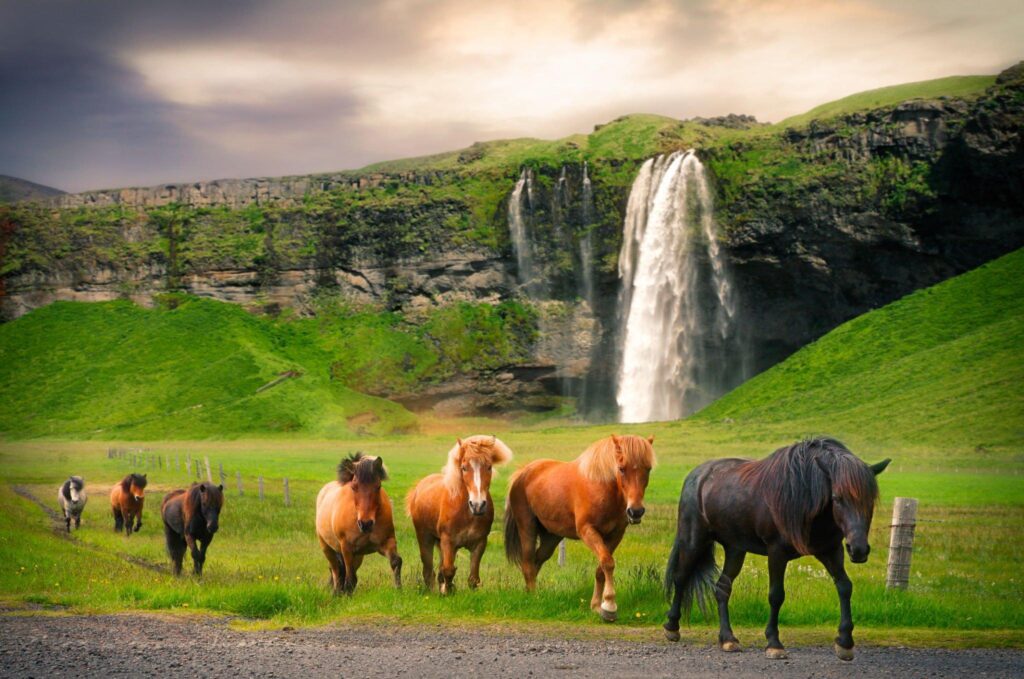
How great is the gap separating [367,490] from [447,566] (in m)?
1.71

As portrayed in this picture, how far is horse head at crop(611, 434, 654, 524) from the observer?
13203mm

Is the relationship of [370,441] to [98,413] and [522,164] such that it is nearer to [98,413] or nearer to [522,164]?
[98,413]

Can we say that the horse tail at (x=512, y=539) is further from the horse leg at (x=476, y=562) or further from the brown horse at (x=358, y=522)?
the brown horse at (x=358, y=522)

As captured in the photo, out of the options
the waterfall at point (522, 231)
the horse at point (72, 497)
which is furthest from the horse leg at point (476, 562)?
the waterfall at point (522, 231)

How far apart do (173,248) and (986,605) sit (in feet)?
469

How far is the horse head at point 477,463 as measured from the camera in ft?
47.5

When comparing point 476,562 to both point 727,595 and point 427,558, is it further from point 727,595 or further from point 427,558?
point 727,595

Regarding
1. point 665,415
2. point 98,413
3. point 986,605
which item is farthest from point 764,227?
point 986,605

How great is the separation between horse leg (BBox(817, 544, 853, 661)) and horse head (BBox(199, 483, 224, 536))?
40.8ft

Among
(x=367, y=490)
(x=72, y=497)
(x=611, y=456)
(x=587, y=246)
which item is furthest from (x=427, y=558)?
(x=587, y=246)

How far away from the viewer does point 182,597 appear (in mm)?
16266

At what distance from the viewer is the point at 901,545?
16.3m

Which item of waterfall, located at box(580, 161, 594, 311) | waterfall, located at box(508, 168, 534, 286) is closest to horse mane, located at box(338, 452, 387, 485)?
waterfall, located at box(580, 161, 594, 311)

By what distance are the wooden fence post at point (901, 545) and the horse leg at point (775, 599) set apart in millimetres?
5501
